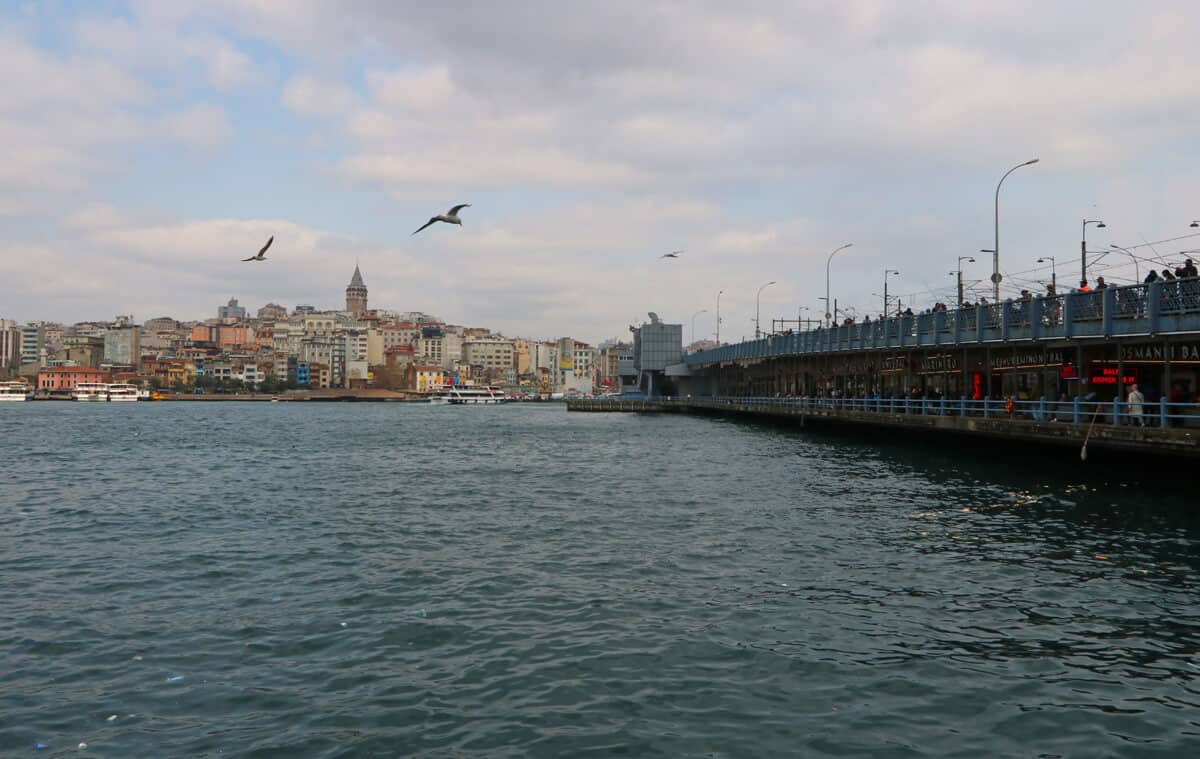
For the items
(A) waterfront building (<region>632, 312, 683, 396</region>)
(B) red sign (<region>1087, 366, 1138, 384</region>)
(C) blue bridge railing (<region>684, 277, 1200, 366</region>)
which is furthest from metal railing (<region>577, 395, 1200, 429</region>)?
(A) waterfront building (<region>632, 312, 683, 396</region>)

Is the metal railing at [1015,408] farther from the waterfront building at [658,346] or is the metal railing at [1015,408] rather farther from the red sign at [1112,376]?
the waterfront building at [658,346]

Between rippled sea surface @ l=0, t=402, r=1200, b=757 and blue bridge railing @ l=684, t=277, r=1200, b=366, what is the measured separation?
5354 mm

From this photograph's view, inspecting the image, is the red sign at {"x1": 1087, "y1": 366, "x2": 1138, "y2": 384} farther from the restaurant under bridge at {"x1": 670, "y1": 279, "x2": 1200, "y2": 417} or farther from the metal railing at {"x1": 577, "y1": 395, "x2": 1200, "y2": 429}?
the metal railing at {"x1": 577, "y1": 395, "x2": 1200, "y2": 429}

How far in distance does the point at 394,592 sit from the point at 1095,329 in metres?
28.1

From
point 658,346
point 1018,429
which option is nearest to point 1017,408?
point 1018,429

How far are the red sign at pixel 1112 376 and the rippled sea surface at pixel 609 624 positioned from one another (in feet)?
22.8

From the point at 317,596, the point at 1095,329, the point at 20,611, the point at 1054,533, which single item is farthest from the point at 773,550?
the point at 1095,329

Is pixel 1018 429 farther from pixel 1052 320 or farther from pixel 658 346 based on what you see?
pixel 658 346

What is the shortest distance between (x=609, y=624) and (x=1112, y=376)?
30.8 m

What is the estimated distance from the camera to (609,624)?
504 inches

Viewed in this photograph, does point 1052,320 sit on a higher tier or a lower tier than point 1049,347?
higher

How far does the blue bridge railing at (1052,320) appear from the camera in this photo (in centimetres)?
2780

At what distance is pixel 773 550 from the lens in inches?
733

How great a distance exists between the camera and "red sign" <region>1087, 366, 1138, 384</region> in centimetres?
3450
